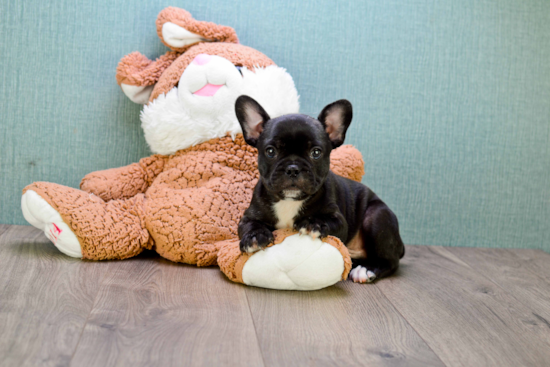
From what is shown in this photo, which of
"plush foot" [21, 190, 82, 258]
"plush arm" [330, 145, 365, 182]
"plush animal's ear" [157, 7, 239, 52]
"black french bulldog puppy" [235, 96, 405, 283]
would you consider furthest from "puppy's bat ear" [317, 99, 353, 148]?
"plush foot" [21, 190, 82, 258]

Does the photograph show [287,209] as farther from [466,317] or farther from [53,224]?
[53,224]

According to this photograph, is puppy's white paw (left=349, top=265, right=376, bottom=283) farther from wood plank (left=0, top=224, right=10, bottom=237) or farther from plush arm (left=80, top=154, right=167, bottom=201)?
wood plank (left=0, top=224, right=10, bottom=237)

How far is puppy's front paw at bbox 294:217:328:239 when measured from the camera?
5.56ft

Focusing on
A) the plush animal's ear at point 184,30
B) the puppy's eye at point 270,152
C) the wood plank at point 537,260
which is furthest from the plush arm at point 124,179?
the wood plank at point 537,260

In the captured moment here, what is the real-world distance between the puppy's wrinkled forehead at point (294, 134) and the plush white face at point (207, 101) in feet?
1.24

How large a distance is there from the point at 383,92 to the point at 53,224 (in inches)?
66.1

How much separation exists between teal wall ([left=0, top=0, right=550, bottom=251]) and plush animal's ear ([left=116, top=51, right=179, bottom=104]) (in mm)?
160

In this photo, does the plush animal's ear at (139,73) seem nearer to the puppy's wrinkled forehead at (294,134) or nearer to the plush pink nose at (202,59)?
the plush pink nose at (202,59)

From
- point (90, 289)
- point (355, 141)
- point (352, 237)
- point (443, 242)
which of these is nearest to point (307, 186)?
point (352, 237)

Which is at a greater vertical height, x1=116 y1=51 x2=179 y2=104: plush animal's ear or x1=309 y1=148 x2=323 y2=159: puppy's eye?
x1=116 y1=51 x2=179 y2=104: plush animal's ear

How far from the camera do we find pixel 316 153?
1.69 meters

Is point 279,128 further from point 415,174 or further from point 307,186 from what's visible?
point 415,174

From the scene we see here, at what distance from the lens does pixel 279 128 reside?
5.54ft

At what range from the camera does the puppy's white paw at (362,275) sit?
1.95m
